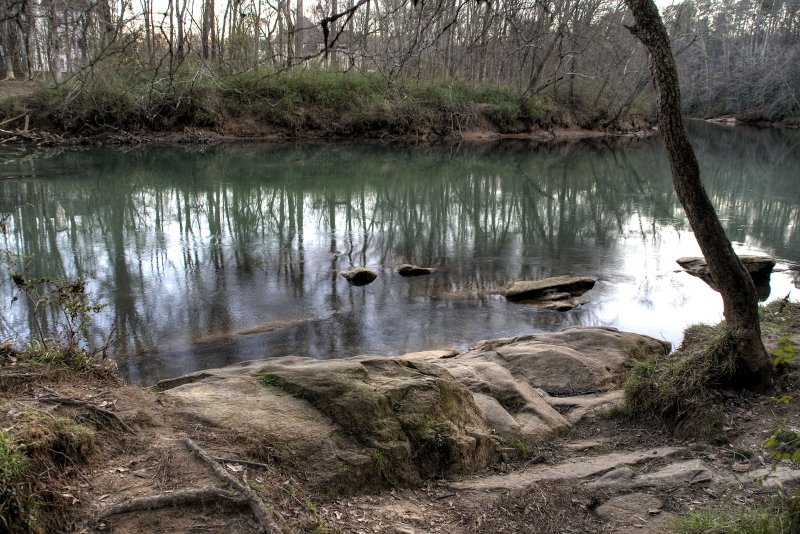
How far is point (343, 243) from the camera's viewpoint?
1405cm

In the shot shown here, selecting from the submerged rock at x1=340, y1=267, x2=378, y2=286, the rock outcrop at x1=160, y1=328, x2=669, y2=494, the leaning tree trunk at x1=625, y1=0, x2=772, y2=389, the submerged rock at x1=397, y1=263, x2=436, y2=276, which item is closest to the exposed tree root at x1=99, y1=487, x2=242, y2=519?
the rock outcrop at x1=160, y1=328, x2=669, y2=494

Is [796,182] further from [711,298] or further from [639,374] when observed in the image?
[639,374]

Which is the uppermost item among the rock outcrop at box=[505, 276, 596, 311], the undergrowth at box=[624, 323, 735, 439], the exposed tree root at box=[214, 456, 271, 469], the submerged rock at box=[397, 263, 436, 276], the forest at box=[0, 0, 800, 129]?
the forest at box=[0, 0, 800, 129]

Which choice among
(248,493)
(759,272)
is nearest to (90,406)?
(248,493)

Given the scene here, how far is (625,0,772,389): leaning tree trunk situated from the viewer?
4.85 meters

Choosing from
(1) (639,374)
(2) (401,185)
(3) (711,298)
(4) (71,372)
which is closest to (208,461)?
(4) (71,372)

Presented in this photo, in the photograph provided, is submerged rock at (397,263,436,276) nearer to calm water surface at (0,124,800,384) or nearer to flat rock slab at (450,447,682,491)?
calm water surface at (0,124,800,384)

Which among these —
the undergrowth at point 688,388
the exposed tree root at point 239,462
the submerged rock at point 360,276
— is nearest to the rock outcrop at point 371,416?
the exposed tree root at point 239,462

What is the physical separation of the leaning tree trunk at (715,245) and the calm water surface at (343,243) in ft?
14.2

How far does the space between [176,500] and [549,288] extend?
8979 mm

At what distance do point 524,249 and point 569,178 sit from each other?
10862 mm

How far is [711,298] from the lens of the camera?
11141mm

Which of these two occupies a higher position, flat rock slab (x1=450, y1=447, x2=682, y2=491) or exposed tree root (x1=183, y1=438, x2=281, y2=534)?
exposed tree root (x1=183, y1=438, x2=281, y2=534)

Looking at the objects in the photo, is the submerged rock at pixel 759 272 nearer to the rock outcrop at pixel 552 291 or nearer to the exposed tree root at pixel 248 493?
the rock outcrop at pixel 552 291
